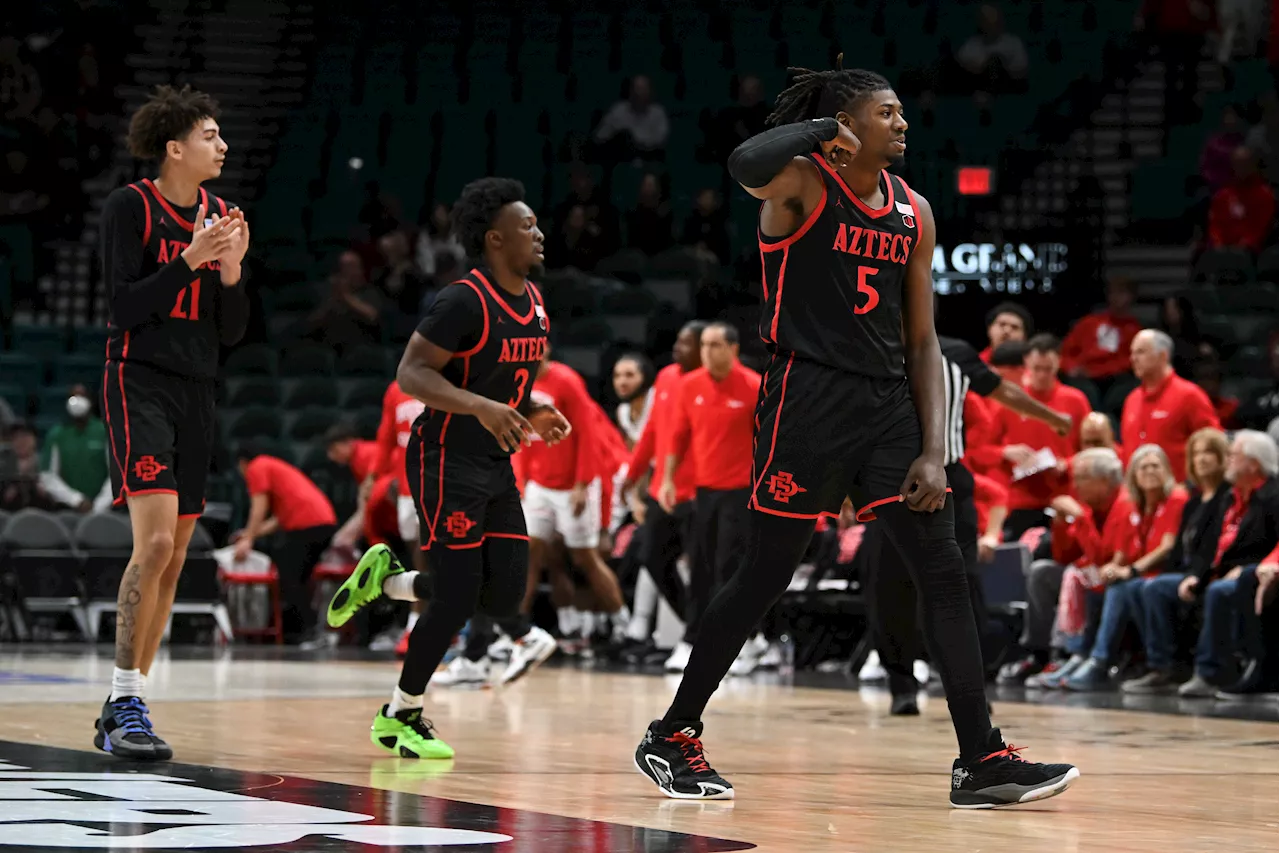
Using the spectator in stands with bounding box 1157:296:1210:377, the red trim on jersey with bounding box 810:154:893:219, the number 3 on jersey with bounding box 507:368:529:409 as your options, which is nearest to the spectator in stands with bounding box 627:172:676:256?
the spectator in stands with bounding box 1157:296:1210:377

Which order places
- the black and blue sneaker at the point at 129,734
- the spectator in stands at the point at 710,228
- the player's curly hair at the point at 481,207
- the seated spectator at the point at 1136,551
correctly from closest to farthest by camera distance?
1. the black and blue sneaker at the point at 129,734
2. the player's curly hair at the point at 481,207
3. the seated spectator at the point at 1136,551
4. the spectator in stands at the point at 710,228

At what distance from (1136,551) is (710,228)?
22.3ft

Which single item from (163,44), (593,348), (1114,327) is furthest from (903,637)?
(163,44)

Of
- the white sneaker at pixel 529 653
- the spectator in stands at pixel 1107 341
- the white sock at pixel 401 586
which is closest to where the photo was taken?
the white sock at pixel 401 586

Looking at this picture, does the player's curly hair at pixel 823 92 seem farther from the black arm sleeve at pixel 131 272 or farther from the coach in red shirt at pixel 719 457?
the coach in red shirt at pixel 719 457

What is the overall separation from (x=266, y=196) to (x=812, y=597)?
9.45 meters

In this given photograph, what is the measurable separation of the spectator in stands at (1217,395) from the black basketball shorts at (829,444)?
26.7 ft

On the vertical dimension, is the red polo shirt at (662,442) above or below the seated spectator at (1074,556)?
above

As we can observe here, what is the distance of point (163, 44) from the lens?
19.7 metres

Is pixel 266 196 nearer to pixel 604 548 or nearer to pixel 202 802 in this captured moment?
pixel 604 548

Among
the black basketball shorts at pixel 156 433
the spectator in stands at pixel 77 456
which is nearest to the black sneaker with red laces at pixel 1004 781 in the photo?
the black basketball shorts at pixel 156 433

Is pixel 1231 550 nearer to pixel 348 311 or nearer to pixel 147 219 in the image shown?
pixel 147 219

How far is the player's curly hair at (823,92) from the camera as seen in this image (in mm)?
4773

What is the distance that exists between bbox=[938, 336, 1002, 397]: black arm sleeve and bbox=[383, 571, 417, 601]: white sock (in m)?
2.55
